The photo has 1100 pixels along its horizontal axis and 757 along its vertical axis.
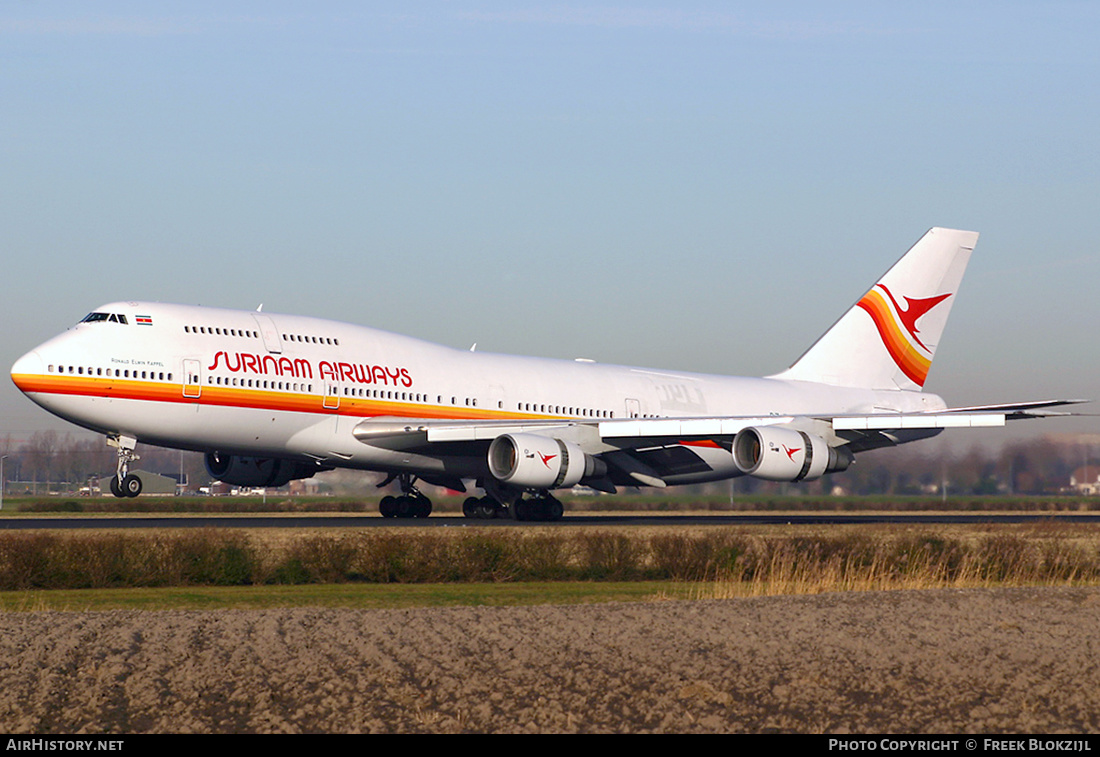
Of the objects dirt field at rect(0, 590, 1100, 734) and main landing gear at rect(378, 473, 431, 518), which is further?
main landing gear at rect(378, 473, 431, 518)

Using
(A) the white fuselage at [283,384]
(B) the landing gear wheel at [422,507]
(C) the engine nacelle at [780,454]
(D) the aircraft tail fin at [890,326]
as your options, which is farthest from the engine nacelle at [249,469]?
(D) the aircraft tail fin at [890,326]

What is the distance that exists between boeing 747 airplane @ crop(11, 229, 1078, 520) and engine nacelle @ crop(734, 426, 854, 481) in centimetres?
5

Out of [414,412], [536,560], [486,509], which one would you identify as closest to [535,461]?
[414,412]

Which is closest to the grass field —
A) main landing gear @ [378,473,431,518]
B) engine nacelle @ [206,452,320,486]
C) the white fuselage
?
the white fuselage

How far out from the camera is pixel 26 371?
30.0 m

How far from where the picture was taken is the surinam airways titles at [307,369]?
31.8m

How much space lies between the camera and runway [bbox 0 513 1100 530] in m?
29.8

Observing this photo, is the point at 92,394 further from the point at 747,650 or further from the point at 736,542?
the point at 747,650

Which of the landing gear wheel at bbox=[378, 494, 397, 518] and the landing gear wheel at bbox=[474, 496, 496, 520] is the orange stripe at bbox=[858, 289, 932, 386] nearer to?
the landing gear wheel at bbox=[474, 496, 496, 520]

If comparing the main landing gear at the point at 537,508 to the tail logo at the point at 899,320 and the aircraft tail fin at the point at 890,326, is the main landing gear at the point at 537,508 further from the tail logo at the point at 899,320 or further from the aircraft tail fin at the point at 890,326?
the tail logo at the point at 899,320

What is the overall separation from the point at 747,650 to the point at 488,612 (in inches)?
123

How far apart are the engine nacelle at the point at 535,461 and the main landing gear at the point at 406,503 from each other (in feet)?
13.9
